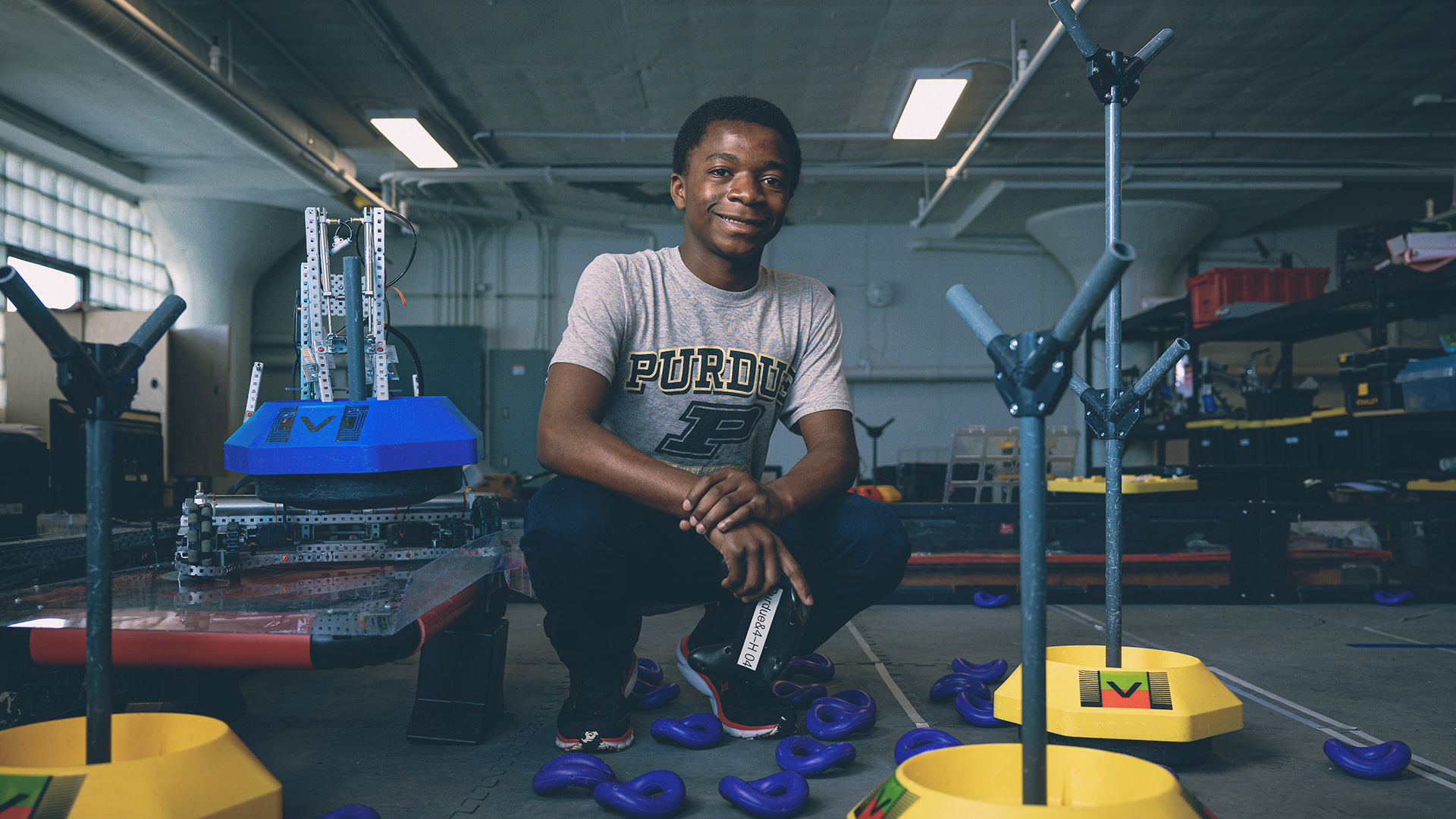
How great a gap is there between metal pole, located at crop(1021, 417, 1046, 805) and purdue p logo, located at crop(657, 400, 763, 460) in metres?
0.92

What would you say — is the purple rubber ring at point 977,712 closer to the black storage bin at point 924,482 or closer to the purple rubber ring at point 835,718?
the purple rubber ring at point 835,718

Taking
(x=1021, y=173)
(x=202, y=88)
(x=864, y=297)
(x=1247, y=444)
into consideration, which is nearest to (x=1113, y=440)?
(x=202, y=88)

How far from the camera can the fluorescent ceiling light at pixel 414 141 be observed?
20.0ft

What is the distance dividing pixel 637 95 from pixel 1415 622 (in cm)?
526

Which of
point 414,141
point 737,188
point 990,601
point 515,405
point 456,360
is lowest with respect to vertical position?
point 990,601

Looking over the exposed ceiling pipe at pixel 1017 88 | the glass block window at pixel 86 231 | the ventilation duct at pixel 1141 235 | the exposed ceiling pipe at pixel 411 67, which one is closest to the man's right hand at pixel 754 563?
the exposed ceiling pipe at pixel 1017 88

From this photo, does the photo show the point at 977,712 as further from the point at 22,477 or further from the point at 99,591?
the point at 22,477

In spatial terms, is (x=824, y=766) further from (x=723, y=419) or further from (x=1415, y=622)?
(x=1415, y=622)

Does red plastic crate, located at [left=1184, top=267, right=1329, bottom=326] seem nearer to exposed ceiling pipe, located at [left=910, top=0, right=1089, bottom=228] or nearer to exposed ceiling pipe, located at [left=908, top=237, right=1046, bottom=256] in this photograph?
exposed ceiling pipe, located at [left=910, top=0, right=1089, bottom=228]

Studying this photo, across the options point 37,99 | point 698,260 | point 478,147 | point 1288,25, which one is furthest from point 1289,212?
point 37,99

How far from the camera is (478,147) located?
23.2ft

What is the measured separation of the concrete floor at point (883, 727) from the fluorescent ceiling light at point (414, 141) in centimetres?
463

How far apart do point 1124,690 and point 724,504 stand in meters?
0.71

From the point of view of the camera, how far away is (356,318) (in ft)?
6.05
